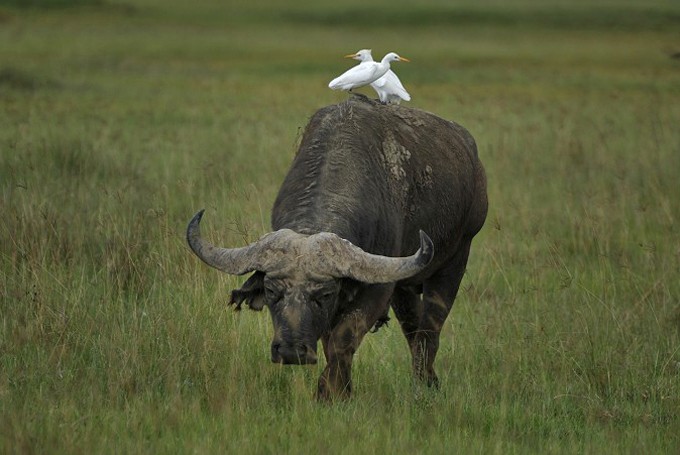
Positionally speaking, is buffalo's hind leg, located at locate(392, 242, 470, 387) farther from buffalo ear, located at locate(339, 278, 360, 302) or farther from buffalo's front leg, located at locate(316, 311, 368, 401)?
buffalo ear, located at locate(339, 278, 360, 302)

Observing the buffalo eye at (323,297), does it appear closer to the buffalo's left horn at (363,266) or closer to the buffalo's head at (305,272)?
the buffalo's head at (305,272)

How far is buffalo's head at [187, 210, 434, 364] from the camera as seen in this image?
6.05 metres

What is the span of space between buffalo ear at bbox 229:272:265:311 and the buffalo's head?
11 mm

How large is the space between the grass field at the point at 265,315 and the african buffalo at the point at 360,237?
1.27ft

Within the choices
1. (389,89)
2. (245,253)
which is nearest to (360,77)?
(389,89)

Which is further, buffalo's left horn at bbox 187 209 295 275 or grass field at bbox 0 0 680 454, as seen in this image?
grass field at bbox 0 0 680 454

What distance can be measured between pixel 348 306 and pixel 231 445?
4.19 feet

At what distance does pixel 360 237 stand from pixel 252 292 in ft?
2.74

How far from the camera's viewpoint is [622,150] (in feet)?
59.2

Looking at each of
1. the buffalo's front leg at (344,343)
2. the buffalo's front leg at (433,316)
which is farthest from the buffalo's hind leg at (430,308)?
the buffalo's front leg at (344,343)

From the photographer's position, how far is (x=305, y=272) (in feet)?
20.2

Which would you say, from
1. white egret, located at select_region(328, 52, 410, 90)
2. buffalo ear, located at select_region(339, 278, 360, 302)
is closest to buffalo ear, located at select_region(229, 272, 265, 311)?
buffalo ear, located at select_region(339, 278, 360, 302)

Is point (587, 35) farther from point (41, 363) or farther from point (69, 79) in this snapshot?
point (41, 363)

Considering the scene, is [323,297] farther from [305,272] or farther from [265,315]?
[265,315]
